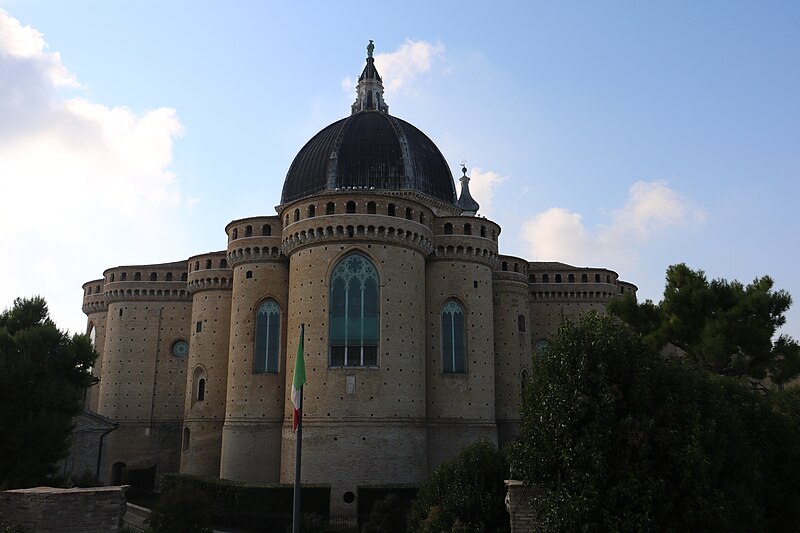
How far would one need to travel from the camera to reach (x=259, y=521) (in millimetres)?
A: 23234

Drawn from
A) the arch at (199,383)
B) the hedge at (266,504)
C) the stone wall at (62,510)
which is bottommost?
the hedge at (266,504)

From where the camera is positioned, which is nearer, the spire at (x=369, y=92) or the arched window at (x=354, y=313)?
the arched window at (x=354, y=313)

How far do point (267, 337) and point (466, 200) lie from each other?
19973 millimetres

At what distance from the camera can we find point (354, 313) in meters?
27.0

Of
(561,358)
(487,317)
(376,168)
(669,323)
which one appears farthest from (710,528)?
(376,168)

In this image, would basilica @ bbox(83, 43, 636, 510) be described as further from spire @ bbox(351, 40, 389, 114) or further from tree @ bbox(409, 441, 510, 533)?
tree @ bbox(409, 441, 510, 533)

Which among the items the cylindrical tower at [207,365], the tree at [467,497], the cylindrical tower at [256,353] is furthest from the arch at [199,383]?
the tree at [467,497]

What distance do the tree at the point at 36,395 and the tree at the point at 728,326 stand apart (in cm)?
2228

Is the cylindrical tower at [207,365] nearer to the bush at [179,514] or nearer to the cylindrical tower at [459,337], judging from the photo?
the cylindrical tower at [459,337]

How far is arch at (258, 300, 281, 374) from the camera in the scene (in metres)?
29.3

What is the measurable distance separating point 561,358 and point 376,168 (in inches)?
815

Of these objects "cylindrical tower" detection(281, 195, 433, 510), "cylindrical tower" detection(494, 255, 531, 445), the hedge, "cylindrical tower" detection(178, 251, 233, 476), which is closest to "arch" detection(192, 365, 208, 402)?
"cylindrical tower" detection(178, 251, 233, 476)

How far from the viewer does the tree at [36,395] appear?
2203 cm

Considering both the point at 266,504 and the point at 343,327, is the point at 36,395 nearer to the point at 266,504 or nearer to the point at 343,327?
the point at 266,504
